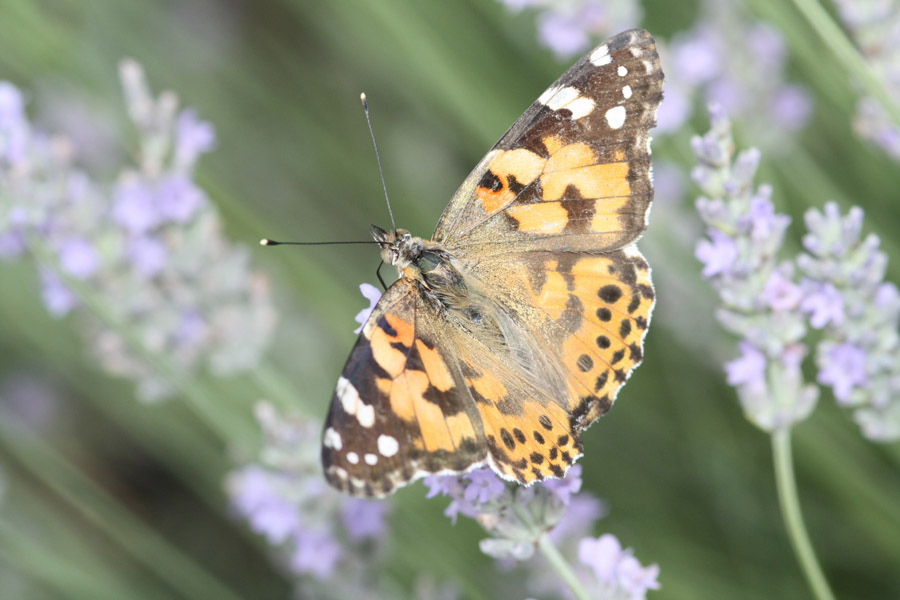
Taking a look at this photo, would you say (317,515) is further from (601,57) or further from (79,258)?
(601,57)

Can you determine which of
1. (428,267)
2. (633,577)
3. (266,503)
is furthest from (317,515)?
(633,577)

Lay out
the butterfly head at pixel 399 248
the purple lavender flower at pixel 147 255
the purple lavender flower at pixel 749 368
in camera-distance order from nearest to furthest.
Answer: the purple lavender flower at pixel 749 368 → the butterfly head at pixel 399 248 → the purple lavender flower at pixel 147 255

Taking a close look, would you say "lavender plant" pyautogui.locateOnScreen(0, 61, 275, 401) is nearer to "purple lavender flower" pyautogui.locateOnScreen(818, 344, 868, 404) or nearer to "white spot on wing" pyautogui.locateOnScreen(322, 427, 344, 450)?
"white spot on wing" pyautogui.locateOnScreen(322, 427, 344, 450)

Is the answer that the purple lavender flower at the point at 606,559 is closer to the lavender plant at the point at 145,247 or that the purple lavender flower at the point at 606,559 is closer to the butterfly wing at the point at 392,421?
the butterfly wing at the point at 392,421

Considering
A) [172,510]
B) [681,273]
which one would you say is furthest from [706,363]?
[172,510]

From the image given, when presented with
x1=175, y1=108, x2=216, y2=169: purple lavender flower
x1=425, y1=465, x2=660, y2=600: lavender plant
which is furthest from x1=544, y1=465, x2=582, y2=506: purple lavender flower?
x1=175, y1=108, x2=216, y2=169: purple lavender flower

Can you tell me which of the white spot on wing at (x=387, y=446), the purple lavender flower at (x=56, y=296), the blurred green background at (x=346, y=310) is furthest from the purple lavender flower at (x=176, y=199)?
the white spot on wing at (x=387, y=446)
